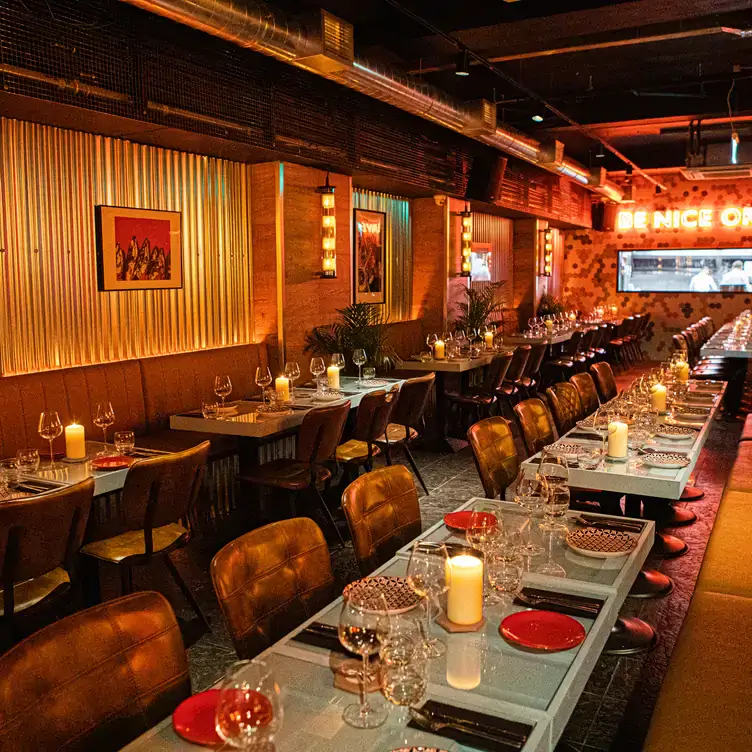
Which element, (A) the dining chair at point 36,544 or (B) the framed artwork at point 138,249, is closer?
(A) the dining chair at point 36,544

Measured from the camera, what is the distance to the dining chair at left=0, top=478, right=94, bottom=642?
2.87 metres

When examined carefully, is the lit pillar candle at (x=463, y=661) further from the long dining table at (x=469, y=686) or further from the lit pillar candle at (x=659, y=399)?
the lit pillar candle at (x=659, y=399)

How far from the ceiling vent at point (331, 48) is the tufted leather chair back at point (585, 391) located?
107 inches

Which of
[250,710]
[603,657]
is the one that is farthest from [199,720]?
[603,657]

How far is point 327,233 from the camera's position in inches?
294

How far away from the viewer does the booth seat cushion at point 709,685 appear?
88.6 inches

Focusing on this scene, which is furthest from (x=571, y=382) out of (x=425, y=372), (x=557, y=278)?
(x=557, y=278)

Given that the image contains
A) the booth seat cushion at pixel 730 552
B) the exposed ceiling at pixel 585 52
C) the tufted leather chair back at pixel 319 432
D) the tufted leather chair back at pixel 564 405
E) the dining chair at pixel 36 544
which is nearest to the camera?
the dining chair at pixel 36 544

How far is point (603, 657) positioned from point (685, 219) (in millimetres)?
14125

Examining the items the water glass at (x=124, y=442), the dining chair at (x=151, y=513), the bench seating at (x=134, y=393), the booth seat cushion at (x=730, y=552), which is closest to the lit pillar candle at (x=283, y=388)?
the bench seating at (x=134, y=393)

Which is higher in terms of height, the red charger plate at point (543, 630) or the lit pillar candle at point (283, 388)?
the lit pillar candle at point (283, 388)

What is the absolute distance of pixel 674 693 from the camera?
2504mm

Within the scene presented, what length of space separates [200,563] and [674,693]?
9.96 ft

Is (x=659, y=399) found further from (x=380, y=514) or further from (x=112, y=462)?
(x=112, y=462)
